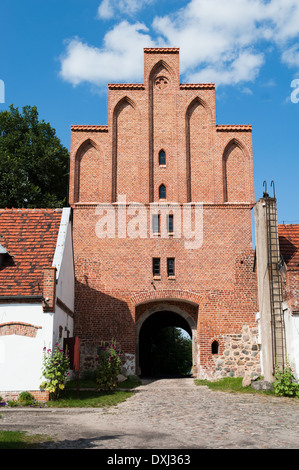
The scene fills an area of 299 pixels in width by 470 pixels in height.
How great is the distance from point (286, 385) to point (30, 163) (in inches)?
787

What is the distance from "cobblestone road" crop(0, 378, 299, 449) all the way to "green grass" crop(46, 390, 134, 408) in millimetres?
421

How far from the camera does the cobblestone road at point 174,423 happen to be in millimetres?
7965

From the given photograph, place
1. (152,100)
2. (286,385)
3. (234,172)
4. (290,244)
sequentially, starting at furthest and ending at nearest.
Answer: (152,100) < (234,172) < (290,244) < (286,385)

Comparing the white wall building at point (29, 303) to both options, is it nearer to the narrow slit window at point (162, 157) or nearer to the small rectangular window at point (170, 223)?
the small rectangular window at point (170, 223)

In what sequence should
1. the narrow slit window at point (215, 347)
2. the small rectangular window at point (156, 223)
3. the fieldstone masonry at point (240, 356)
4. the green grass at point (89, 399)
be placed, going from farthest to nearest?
1. the small rectangular window at point (156, 223)
2. the narrow slit window at point (215, 347)
3. the fieldstone masonry at point (240, 356)
4. the green grass at point (89, 399)

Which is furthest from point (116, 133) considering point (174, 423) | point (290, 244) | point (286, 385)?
point (174, 423)

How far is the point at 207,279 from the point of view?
21.0 m

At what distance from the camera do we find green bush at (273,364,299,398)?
50.0 ft

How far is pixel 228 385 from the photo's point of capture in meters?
18.3

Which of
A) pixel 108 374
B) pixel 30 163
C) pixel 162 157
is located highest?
pixel 30 163

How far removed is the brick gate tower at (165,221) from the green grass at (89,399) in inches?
161

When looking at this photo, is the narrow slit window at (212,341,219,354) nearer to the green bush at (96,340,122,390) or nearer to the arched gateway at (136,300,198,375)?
the arched gateway at (136,300,198,375)

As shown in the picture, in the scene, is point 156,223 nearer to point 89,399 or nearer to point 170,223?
point 170,223

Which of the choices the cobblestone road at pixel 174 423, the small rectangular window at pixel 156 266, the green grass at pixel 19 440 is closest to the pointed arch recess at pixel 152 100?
the small rectangular window at pixel 156 266
